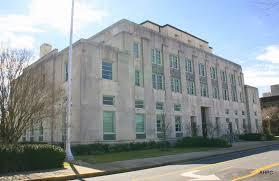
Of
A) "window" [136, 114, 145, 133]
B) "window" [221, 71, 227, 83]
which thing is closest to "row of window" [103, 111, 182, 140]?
"window" [136, 114, 145, 133]

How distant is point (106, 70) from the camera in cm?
2917

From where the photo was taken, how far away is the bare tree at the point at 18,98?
18.2 m

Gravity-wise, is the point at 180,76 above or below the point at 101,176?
above

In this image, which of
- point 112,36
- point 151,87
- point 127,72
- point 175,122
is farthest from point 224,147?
point 112,36

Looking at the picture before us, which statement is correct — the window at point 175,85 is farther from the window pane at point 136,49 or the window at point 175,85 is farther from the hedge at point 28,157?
the hedge at point 28,157

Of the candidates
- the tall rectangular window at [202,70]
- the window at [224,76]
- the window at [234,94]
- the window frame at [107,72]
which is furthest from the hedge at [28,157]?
the window at [234,94]

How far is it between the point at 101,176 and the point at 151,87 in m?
21.0

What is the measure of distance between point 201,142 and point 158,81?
32.0 ft

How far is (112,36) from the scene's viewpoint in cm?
3447

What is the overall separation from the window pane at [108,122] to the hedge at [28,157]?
12.2 metres

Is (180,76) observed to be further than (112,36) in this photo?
Yes

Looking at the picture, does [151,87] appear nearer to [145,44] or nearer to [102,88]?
[145,44]

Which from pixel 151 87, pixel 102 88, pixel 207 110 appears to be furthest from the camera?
pixel 207 110

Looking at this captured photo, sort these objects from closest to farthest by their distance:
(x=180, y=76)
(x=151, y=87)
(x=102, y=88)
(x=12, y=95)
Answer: (x=12, y=95) < (x=102, y=88) < (x=151, y=87) < (x=180, y=76)
